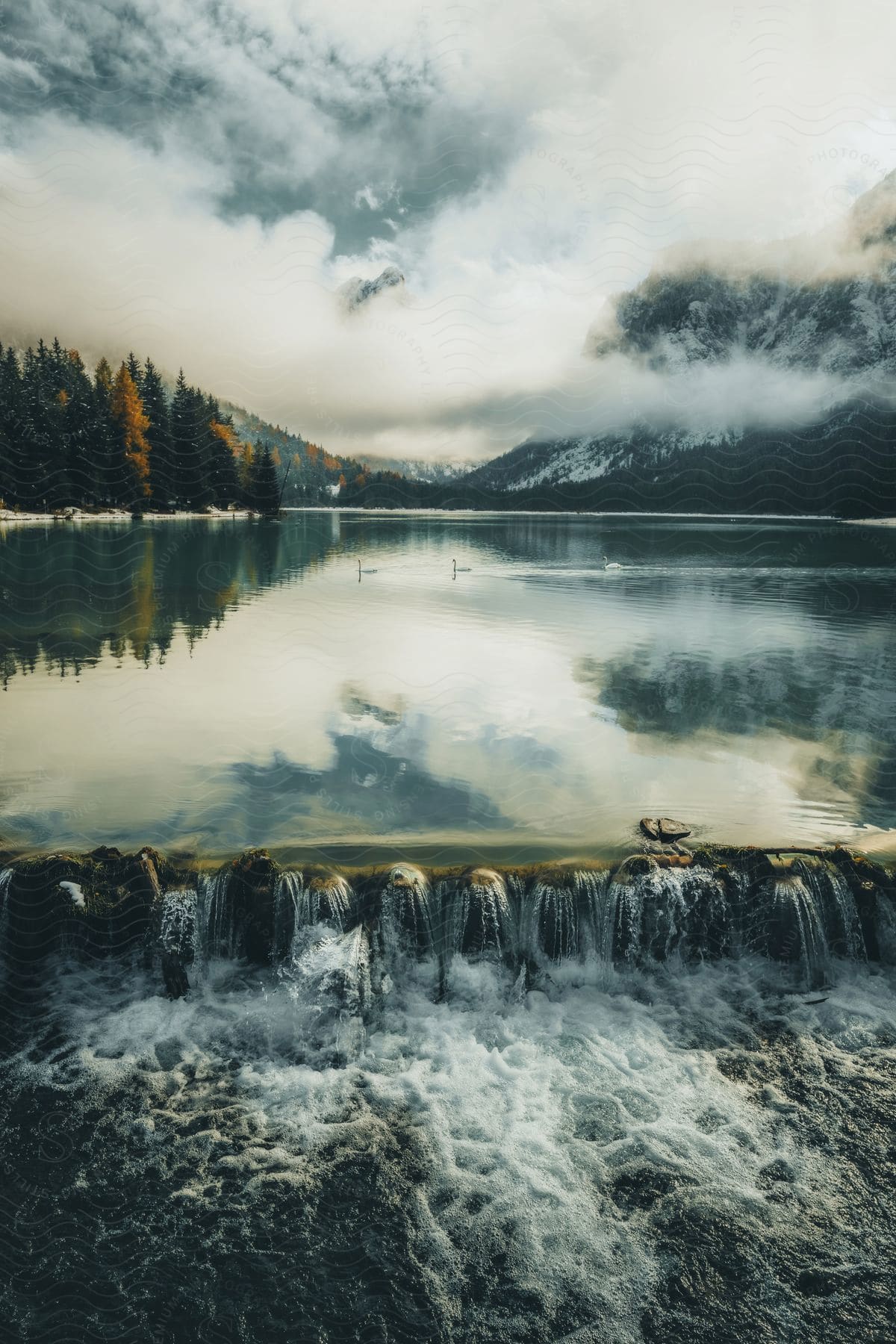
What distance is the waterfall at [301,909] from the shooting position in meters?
7.46

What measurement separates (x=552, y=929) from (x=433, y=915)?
1.48 m

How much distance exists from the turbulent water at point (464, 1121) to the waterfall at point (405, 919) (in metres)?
0.03

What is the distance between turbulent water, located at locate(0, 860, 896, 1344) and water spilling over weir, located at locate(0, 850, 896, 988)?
4 centimetres

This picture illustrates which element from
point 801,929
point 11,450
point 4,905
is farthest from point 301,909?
point 11,450

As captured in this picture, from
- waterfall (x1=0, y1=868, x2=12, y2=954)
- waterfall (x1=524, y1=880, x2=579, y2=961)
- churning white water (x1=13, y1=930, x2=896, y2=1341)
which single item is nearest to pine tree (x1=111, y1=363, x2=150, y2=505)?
waterfall (x1=0, y1=868, x2=12, y2=954)

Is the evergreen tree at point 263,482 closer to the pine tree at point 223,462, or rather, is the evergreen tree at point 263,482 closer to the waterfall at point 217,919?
the pine tree at point 223,462

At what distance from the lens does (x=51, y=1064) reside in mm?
6258

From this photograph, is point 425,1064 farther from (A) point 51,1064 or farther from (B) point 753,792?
(B) point 753,792

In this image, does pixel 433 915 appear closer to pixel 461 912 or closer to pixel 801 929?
pixel 461 912

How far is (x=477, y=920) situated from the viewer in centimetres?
760

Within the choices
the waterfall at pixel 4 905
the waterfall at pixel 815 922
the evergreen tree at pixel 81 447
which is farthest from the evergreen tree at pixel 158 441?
the waterfall at pixel 815 922

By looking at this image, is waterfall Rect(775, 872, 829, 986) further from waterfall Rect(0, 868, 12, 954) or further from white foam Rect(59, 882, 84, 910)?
waterfall Rect(0, 868, 12, 954)

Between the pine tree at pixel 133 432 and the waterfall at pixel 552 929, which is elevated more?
the pine tree at pixel 133 432

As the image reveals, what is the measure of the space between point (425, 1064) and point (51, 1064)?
3.76 meters
